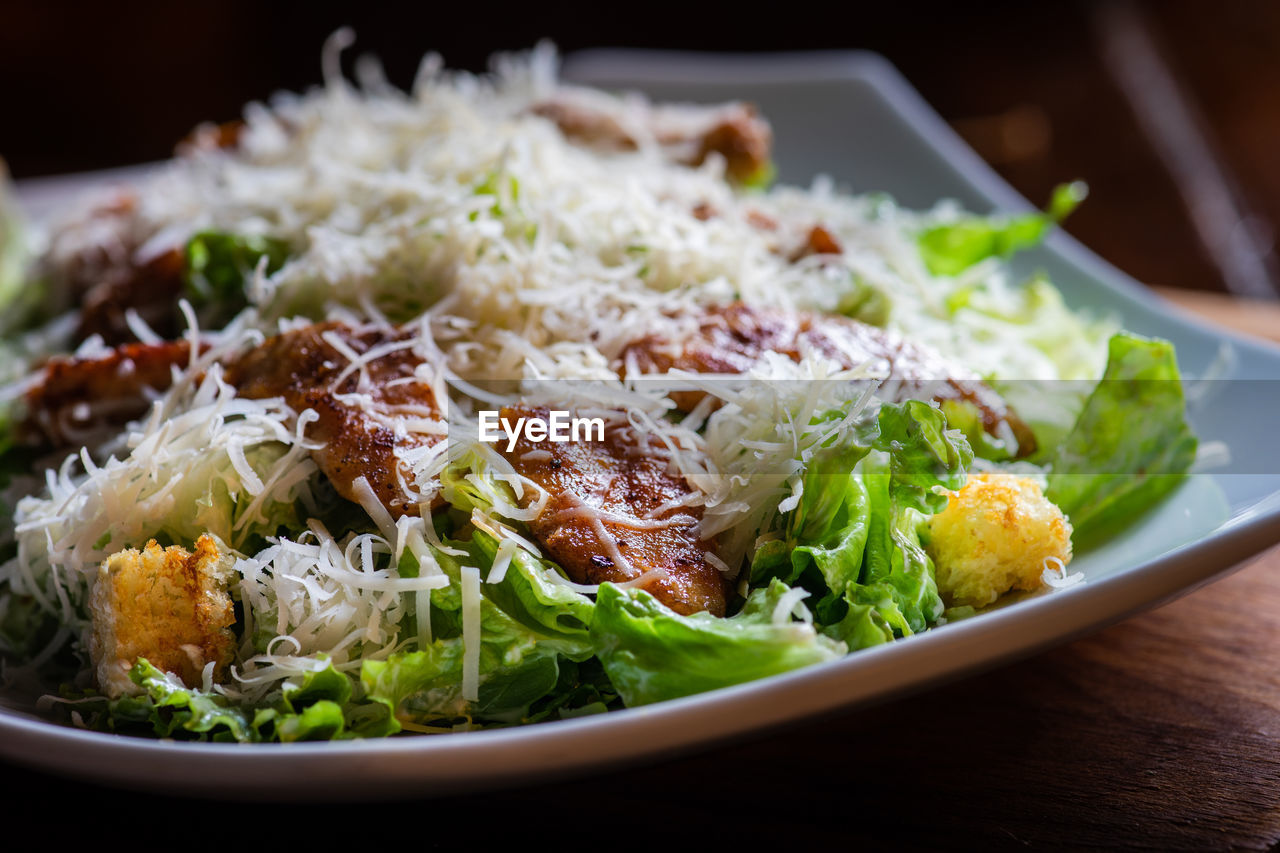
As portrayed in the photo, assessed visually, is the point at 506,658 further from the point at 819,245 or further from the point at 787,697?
the point at 819,245

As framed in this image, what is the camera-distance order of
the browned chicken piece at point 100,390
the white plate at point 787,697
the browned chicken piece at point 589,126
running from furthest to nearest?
the browned chicken piece at point 589,126
the browned chicken piece at point 100,390
the white plate at point 787,697

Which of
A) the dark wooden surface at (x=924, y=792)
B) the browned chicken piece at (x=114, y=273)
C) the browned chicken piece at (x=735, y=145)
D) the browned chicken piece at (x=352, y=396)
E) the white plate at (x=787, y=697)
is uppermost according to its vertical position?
the browned chicken piece at (x=735, y=145)

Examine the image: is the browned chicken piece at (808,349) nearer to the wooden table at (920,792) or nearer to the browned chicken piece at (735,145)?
the wooden table at (920,792)

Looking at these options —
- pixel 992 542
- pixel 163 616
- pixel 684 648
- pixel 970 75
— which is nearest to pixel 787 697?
pixel 684 648

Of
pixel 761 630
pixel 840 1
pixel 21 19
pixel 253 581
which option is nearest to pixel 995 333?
pixel 761 630

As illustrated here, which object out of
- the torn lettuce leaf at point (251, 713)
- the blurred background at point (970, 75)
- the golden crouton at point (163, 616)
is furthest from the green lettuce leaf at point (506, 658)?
the blurred background at point (970, 75)
